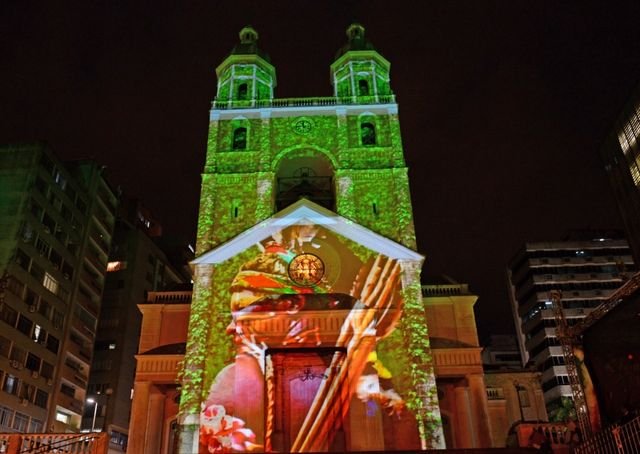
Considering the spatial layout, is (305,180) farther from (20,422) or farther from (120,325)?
(120,325)

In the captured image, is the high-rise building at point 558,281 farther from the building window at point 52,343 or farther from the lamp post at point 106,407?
the building window at point 52,343

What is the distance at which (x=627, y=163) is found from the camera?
39.5 metres

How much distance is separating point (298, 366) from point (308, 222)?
272 inches

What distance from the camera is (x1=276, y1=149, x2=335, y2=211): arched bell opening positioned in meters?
31.6

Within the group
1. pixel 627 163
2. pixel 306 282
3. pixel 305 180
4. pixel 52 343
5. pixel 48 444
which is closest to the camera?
pixel 48 444

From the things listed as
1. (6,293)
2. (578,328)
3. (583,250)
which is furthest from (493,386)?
(583,250)

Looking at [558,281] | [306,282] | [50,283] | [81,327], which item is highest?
[558,281]

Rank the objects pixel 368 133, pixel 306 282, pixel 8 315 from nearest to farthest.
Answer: pixel 306 282 < pixel 368 133 < pixel 8 315

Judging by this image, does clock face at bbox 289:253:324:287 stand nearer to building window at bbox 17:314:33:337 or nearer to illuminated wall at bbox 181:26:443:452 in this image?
illuminated wall at bbox 181:26:443:452

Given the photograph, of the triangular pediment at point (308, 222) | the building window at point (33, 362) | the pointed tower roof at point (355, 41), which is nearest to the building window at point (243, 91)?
the pointed tower roof at point (355, 41)

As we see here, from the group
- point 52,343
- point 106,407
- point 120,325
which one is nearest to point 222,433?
point 52,343

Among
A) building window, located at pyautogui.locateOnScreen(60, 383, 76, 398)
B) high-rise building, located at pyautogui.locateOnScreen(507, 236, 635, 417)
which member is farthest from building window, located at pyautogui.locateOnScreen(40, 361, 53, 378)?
high-rise building, located at pyautogui.locateOnScreen(507, 236, 635, 417)

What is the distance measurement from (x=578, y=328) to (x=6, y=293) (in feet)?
115

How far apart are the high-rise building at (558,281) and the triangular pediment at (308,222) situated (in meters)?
46.5
